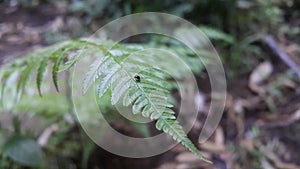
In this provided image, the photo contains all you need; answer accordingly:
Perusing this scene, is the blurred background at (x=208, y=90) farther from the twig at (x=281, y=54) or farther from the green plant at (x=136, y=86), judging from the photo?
the green plant at (x=136, y=86)

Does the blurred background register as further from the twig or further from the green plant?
the green plant

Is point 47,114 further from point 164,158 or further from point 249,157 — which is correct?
point 249,157

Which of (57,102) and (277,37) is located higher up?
(57,102)

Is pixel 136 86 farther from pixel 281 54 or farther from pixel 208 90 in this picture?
pixel 281 54

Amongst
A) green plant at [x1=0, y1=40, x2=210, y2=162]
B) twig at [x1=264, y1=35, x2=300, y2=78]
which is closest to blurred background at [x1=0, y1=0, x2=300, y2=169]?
twig at [x1=264, y1=35, x2=300, y2=78]

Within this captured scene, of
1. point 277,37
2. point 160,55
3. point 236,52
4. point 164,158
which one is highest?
point 160,55

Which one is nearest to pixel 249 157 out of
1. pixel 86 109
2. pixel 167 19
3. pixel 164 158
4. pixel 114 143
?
pixel 164 158

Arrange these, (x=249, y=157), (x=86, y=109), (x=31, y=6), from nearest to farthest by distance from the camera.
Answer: (x=86, y=109), (x=249, y=157), (x=31, y=6)
